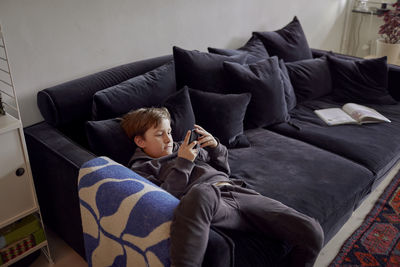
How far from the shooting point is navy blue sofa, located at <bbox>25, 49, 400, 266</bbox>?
1515mm

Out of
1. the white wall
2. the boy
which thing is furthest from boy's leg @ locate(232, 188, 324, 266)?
the white wall

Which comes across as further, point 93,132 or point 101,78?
point 101,78

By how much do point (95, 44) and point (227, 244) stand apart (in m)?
1.30

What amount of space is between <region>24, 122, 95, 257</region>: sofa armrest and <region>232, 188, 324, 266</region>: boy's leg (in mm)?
652

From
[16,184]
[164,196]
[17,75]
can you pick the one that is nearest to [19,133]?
[16,184]

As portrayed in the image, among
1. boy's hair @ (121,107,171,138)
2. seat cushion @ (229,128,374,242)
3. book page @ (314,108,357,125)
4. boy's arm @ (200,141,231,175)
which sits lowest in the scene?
seat cushion @ (229,128,374,242)

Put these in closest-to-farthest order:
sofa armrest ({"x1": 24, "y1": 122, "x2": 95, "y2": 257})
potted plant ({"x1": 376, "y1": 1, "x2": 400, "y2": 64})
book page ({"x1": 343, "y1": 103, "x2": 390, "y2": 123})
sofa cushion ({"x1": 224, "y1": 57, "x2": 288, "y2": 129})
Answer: sofa armrest ({"x1": 24, "y1": 122, "x2": 95, "y2": 257}) < sofa cushion ({"x1": 224, "y1": 57, "x2": 288, "y2": 129}) < book page ({"x1": 343, "y1": 103, "x2": 390, "y2": 123}) < potted plant ({"x1": 376, "y1": 1, "x2": 400, "y2": 64})

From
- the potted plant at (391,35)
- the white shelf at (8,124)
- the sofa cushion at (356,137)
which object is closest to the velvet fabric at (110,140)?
the white shelf at (8,124)

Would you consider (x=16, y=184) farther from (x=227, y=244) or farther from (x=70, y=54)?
(x=227, y=244)

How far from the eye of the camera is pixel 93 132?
152 centimetres

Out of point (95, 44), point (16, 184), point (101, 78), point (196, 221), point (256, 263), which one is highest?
point (95, 44)

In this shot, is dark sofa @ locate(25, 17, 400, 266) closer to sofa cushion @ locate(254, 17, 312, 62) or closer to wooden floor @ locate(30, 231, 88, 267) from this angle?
wooden floor @ locate(30, 231, 88, 267)

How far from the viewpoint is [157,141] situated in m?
1.55

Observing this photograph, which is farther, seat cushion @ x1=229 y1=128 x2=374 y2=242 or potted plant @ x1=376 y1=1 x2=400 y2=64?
potted plant @ x1=376 y1=1 x2=400 y2=64
